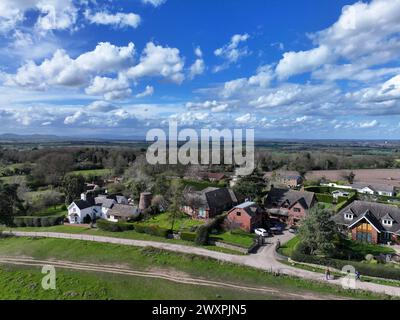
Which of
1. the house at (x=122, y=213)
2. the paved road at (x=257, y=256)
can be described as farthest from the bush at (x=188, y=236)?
the house at (x=122, y=213)

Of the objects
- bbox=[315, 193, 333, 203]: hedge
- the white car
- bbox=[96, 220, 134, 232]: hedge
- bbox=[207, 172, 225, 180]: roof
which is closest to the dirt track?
bbox=[96, 220, 134, 232]: hedge

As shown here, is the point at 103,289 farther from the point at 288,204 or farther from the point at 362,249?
the point at 288,204

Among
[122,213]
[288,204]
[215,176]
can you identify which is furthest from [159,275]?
[215,176]

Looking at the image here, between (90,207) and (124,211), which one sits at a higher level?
(90,207)

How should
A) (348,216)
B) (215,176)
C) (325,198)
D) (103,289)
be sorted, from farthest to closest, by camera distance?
(215,176)
(325,198)
(348,216)
(103,289)

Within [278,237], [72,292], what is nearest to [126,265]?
[72,292]

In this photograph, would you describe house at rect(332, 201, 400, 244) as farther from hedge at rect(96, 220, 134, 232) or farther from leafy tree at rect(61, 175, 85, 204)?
leafy tree at rect(61, 175, 85, 204)

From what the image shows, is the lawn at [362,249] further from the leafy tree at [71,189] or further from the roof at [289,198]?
the leafy tree at [71,189]
